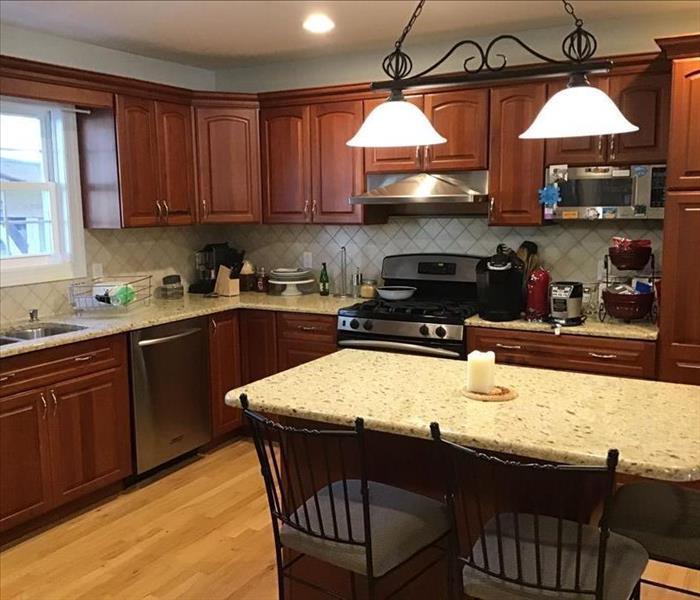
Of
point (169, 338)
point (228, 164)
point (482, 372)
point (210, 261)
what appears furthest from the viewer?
point (210, 261)

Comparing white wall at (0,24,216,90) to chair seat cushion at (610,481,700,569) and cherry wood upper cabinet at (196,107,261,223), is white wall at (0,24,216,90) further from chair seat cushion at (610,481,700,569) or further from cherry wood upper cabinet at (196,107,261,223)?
chair seat cushion at (610,481,700,569)

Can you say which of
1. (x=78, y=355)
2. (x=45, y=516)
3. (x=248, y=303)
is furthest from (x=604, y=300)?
(x=45, y=516)

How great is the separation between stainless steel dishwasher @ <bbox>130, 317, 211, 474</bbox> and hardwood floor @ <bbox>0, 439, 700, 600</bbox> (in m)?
0.23

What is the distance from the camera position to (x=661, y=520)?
6.40 ft

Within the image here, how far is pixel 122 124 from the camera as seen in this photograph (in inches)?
161

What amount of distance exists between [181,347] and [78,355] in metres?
0.70

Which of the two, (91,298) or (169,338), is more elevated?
(91,298)

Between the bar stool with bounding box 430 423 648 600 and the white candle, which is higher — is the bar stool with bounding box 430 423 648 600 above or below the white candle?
below

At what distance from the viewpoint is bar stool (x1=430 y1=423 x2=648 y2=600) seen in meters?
1.59

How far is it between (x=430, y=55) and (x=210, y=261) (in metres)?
2.07

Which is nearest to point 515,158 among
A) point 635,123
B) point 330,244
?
point 635,123

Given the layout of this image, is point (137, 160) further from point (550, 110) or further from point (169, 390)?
point (550, 110)

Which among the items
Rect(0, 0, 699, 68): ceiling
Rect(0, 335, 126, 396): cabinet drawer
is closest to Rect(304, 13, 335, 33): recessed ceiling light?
Rect(0, 0, 699, 68): ceiling

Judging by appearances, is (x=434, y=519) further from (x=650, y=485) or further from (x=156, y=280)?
(x=156, y=280)
